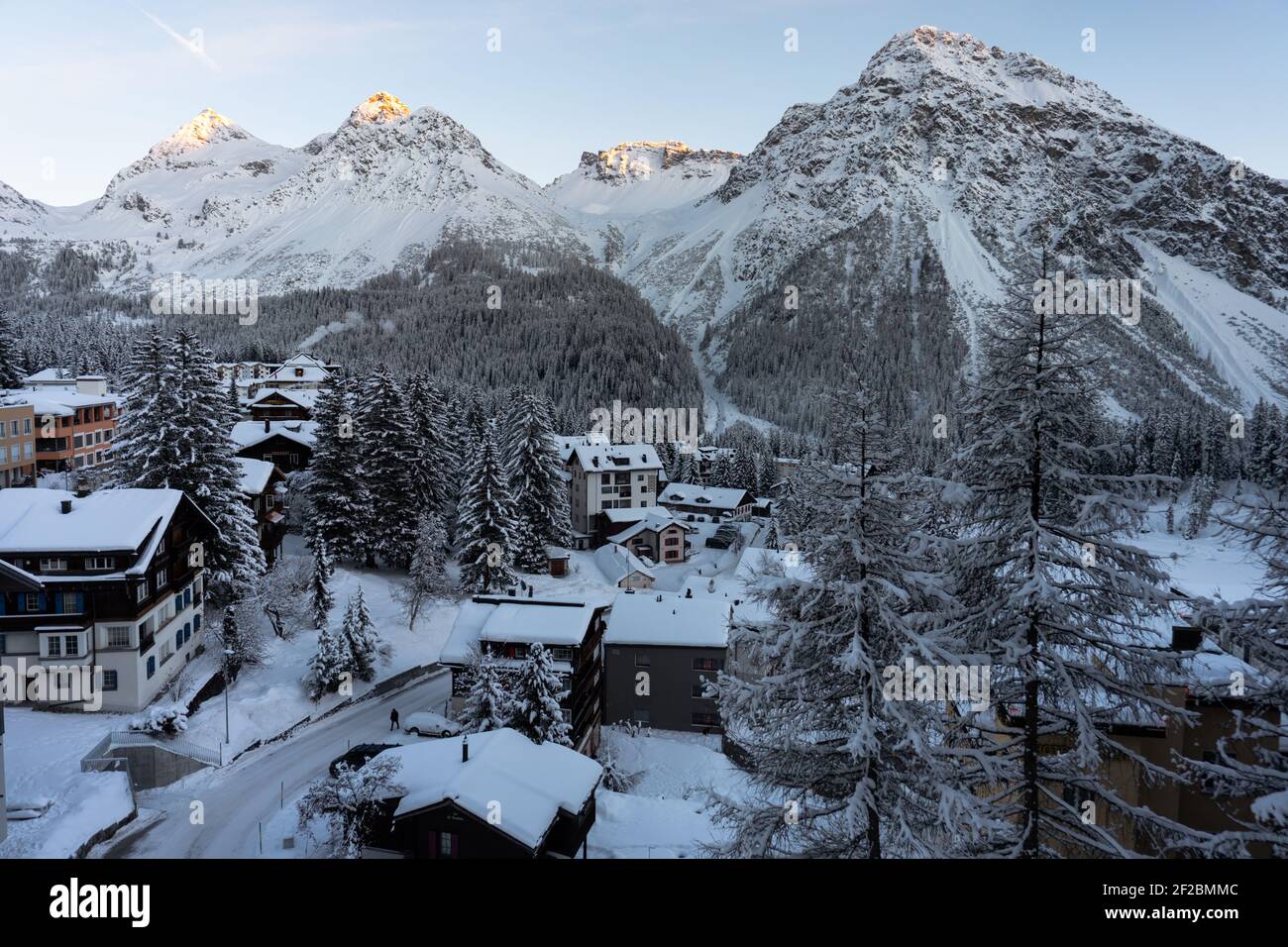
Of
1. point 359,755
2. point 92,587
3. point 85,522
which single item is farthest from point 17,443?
point 359,755

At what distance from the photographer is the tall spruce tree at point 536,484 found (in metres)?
52.7

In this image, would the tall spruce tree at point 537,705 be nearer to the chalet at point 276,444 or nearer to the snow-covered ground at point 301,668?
the snow-covered ground at point 301,668

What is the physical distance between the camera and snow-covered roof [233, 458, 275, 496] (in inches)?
1641

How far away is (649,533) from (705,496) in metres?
21.8

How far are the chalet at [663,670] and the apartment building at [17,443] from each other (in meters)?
44.2

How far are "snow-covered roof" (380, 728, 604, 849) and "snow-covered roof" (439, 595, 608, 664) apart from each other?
7825 mm

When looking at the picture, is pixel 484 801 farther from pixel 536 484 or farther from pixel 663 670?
pixel 536 484
